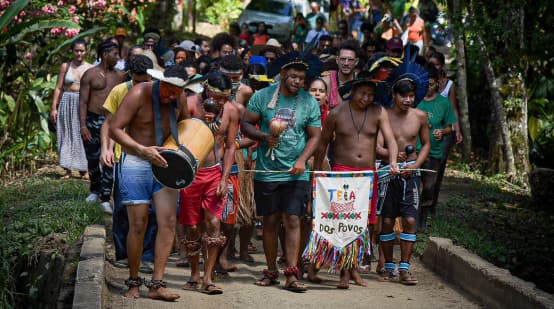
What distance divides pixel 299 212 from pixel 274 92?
1.11 meters

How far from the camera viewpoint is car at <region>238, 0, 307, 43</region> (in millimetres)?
27281

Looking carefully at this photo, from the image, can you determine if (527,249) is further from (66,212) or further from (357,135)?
(66,212)

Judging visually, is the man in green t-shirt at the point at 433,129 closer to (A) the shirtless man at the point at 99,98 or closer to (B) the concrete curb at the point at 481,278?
(B) the concrete curb at the point at 481,278

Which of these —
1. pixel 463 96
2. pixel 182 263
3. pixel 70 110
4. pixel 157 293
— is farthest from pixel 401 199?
pixel 463 96

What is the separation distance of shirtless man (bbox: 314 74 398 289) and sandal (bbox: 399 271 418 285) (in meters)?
0.37

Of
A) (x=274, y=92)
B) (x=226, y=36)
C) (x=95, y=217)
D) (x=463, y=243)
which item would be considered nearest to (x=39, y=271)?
(x=95, y=217)

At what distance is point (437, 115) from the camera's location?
11.0 meters

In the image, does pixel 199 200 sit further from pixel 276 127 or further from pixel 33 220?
pixel 33 220

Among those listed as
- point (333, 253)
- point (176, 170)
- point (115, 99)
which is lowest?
point (333, 253)

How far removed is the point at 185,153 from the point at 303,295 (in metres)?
1.69

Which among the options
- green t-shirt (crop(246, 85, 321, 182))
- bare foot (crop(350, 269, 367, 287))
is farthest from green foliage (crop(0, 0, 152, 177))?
bare foot (crop(350, 269, 367, 287))

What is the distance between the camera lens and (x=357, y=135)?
8.67 meters

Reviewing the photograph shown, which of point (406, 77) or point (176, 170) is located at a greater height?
point (406, 77)

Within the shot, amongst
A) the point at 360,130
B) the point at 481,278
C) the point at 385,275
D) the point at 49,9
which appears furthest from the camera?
the point at 49,9
